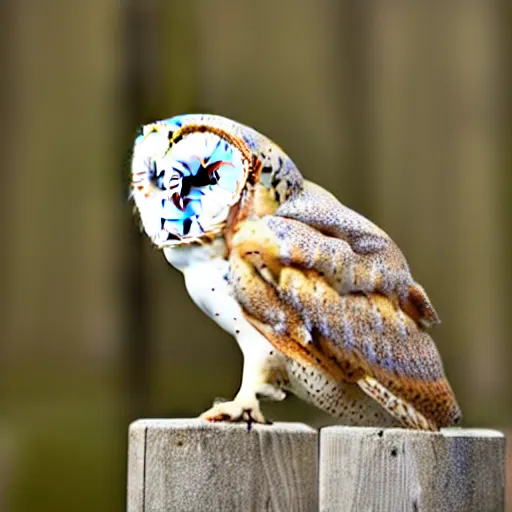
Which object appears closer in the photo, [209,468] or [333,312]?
[209,468]

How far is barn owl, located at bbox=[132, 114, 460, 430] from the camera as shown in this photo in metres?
1.54

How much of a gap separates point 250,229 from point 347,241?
101 millimetres

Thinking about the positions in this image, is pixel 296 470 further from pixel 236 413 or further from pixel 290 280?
pixel 290 280

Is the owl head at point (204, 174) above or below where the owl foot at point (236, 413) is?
above

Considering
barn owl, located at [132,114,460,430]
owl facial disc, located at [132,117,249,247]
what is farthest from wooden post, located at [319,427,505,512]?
owl facial disc, located at [132,117,249,247]

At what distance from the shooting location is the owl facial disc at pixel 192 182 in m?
1.57

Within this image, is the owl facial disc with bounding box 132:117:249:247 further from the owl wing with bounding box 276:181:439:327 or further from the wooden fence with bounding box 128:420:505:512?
the wooden fence with bounding box 128:420:505:512

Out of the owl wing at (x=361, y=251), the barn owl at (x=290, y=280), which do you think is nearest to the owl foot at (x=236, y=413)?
the barn owl at (x=290, y=280)

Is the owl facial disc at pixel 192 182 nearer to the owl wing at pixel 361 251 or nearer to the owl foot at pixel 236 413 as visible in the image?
the owl wing at pixel 361 251

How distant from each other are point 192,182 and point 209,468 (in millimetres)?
318

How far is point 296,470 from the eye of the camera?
1.45 m

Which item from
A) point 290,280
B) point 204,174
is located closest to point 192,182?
point 204,174

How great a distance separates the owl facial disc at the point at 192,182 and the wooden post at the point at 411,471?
271 mm

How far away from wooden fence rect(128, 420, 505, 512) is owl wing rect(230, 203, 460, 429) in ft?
0.38
